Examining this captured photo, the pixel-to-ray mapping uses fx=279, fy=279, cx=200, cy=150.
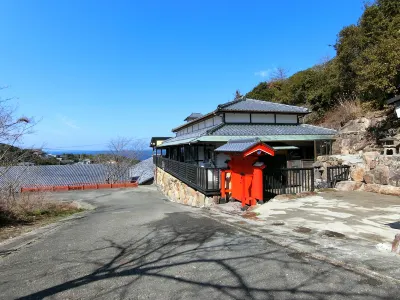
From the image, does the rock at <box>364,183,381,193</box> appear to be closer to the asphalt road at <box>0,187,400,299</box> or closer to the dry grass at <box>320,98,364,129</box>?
the asphalt road at <box>0,187,400,299</box>

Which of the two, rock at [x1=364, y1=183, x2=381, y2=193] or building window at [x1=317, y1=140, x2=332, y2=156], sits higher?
building window at [x1=317, y1=140, x2=332, y2=156]

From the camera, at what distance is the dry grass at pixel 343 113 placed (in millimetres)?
19011

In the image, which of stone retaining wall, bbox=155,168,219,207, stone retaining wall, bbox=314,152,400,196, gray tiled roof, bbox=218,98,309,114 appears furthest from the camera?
gray tiled roof, bbox=218,98,309,114

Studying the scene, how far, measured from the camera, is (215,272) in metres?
3.75

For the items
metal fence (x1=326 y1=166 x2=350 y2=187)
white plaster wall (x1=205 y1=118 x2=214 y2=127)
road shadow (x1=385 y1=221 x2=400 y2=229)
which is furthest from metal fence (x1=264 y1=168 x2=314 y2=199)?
white plaster wall (x1=205 y1=118 x2=214 y2=127)

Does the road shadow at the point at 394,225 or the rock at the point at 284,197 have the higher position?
the rock at the point at 284,197

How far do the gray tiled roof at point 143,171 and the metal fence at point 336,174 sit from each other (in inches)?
1118

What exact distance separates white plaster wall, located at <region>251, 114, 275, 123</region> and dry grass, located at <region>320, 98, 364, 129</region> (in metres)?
5.49

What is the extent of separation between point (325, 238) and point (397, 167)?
717 centimetres

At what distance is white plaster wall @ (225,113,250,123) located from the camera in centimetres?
1727

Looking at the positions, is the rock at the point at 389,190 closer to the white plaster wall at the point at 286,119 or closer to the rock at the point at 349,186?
the rock at the point at 349,186

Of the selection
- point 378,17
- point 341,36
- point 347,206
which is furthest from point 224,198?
point 341,36

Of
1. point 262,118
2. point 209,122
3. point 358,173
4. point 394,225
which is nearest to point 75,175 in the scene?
point 209,122

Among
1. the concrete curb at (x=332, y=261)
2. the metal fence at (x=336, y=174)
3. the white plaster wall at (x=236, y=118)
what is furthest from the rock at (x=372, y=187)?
the white plaster wall at (x=236, y=118)
